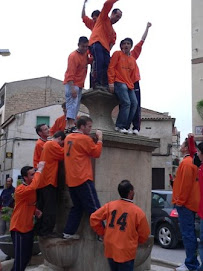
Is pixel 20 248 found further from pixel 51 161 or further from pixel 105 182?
pixel 105 182

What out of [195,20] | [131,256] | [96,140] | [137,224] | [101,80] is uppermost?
[195,20]

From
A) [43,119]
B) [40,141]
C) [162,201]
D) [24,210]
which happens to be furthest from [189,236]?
[43,119]

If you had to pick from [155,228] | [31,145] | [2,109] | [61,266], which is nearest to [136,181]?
[61,266]

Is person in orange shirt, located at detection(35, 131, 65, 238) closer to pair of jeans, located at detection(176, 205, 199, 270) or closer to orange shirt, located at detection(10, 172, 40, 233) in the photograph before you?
orange shirt, located at detection(10, 172, 40, 233)

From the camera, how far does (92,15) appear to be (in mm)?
6574

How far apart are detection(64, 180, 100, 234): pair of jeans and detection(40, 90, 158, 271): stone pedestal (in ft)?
0.56

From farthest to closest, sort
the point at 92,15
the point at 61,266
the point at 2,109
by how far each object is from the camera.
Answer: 1. the point at 2,109
2. the point at 92,15
3. the point at 61,266

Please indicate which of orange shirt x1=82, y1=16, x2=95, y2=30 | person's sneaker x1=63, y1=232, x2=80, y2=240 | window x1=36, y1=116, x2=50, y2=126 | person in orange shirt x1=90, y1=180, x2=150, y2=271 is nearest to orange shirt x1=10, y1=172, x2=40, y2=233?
person's sneaker x1=63, y1=232, x2=80, y2=240

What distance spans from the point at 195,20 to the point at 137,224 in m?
24.8

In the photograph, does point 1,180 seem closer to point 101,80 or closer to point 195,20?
point 195,20

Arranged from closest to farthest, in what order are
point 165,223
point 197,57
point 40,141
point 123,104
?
point 123,104 < point 40,141 < point 165,223 < point 197,57

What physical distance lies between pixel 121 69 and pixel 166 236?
21.1 ft

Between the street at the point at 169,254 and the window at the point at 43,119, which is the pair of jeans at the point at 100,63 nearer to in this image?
the street at the point at 169,254

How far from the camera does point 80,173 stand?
4812mm
